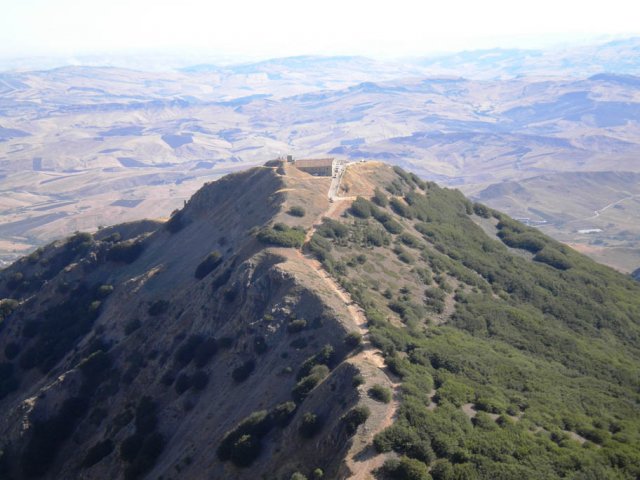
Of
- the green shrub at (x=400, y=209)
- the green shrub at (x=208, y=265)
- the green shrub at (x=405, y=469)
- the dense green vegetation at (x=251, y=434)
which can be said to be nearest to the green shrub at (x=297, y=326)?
the dense green vegetation at (x=251, y=434)

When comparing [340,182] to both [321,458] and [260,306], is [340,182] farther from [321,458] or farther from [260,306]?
[321,458]

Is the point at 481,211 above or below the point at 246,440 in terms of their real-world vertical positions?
below

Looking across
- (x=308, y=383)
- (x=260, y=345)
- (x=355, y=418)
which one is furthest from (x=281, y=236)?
(x=355, y=418)

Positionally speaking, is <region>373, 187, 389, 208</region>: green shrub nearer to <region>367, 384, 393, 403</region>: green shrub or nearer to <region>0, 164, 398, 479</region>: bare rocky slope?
<region>0, 164, 398, 479</region>: bare rocky slope

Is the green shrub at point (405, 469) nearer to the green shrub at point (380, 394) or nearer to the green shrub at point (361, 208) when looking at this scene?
the green shrub at point (380, 394)

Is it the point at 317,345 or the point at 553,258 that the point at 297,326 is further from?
the point at 553,258

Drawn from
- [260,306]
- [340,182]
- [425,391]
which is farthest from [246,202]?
[425,391]
